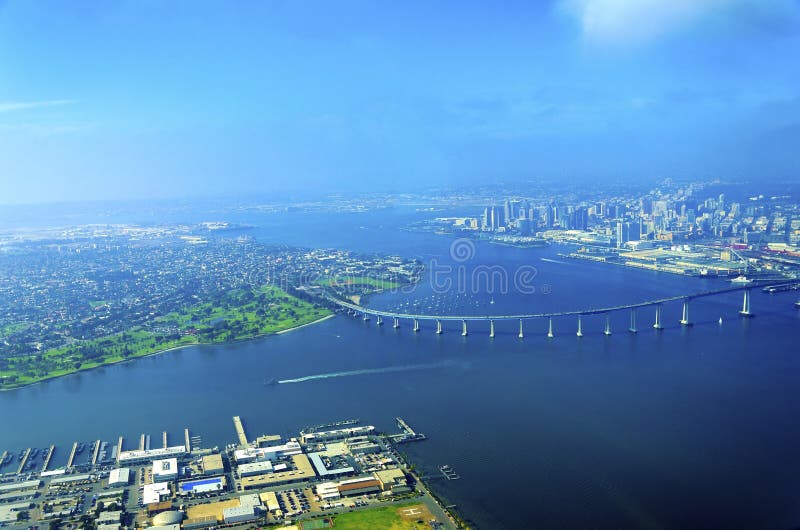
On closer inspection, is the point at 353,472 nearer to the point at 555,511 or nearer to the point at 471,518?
the point at 471,518

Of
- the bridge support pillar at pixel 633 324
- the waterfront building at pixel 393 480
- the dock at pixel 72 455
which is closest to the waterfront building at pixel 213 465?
the dock at pixel 72 455

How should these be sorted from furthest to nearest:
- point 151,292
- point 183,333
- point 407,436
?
point 151,292
point 183,333
point 407,436

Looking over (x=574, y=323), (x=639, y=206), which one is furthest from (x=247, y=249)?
(x=639, y=206)

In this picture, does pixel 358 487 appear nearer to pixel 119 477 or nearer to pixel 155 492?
pixel 155 492

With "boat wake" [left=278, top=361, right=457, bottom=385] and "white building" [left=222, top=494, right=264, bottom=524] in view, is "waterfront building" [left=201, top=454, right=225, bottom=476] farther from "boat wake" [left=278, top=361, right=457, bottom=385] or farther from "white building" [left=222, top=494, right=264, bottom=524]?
"boat wake" [left=278, top=361, right=457, bottom=385]

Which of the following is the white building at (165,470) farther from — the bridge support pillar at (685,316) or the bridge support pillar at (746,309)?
the bridge support pillar at (746,309)

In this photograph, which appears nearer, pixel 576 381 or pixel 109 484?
pixel 109 484

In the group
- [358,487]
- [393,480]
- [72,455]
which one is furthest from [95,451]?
[393,480]
